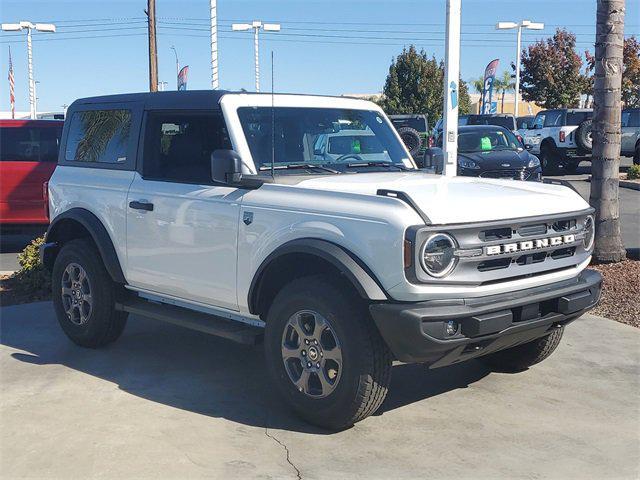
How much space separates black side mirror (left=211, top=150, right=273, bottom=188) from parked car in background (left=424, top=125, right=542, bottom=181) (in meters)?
10.2

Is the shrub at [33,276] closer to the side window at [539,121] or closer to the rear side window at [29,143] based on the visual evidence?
the rear side window at [29,143]

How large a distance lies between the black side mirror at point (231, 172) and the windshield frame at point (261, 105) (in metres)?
0.15

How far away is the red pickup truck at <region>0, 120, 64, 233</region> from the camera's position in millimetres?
11461

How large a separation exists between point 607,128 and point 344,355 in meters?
5.33

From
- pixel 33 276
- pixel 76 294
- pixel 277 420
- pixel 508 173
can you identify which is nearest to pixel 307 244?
pixel 277 420

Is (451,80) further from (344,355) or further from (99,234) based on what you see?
(344,355)

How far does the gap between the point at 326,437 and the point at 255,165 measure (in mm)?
1862

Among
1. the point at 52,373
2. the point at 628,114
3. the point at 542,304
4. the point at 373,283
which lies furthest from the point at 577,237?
the point at 628,114

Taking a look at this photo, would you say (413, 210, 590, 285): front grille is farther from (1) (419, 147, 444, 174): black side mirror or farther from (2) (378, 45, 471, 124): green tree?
(2) (378, 45, 471, 124): green tree

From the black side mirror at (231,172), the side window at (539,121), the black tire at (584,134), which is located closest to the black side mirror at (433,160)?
the black side mirror at (231,172)

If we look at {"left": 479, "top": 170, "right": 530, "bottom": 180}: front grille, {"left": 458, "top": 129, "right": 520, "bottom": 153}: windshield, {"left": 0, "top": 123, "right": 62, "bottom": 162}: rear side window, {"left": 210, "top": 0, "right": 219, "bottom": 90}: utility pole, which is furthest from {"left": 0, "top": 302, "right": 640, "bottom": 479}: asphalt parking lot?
{"left": 210, "top": 0, "right": 219, "bottom": 90}: utility pole

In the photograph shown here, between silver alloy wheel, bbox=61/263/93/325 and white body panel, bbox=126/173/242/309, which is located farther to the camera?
silver alloy wheel, bbox=61/263/93/325

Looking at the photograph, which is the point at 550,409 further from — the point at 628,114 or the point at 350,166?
the point at 628,114

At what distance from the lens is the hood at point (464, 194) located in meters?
4.21
